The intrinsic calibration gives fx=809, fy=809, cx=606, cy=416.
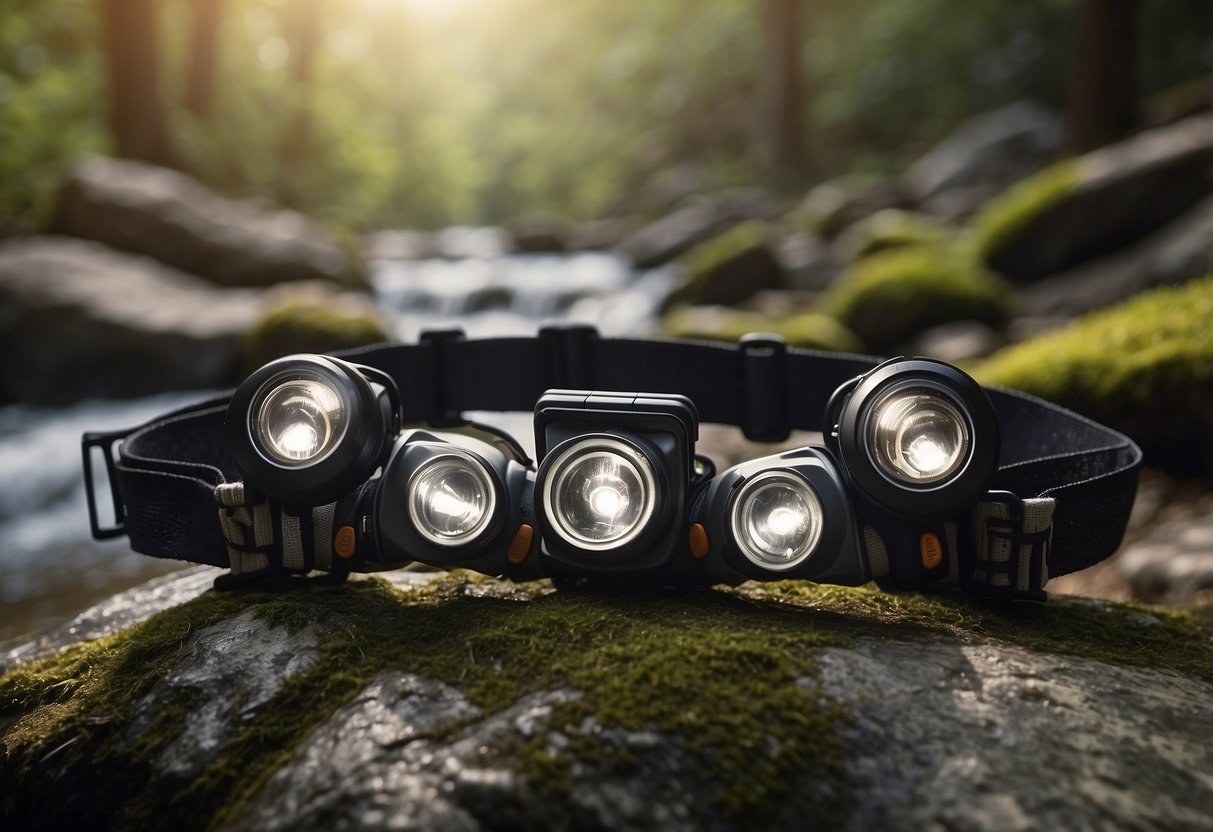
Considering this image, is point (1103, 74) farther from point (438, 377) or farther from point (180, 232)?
point (180, 232)

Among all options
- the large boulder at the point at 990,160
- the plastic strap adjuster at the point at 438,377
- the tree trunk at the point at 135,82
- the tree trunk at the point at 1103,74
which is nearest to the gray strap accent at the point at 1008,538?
the plastic strap adjuster at the point at 438,377

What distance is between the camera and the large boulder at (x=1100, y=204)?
7.59 m

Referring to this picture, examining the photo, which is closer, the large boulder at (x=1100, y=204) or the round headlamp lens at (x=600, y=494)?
the round headlamp lens at (x=600, y=494)

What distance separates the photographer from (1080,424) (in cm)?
249

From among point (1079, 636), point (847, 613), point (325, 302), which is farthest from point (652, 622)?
point (325, 302)

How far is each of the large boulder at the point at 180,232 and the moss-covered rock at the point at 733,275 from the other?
5148 mm

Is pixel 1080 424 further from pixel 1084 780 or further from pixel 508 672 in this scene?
pixel 508 672

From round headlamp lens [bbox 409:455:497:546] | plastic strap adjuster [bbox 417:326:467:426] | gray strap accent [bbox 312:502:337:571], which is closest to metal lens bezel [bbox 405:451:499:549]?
round headlamp lens [bbox 409:455:497:546]

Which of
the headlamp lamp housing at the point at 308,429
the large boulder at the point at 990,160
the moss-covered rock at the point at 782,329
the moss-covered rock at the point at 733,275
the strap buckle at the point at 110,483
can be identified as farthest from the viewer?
the large boulder at the point at 990,160

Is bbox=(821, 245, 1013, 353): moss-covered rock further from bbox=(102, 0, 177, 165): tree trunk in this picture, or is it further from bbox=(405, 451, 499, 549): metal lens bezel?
bbox=(102, 0, 177, 165): tree trunk

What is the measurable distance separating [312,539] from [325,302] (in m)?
7.07

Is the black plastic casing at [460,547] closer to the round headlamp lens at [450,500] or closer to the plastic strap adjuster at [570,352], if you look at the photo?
the round headlamp lens at [450,500]

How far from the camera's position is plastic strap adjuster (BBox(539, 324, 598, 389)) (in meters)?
3.17

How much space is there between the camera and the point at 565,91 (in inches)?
1692
